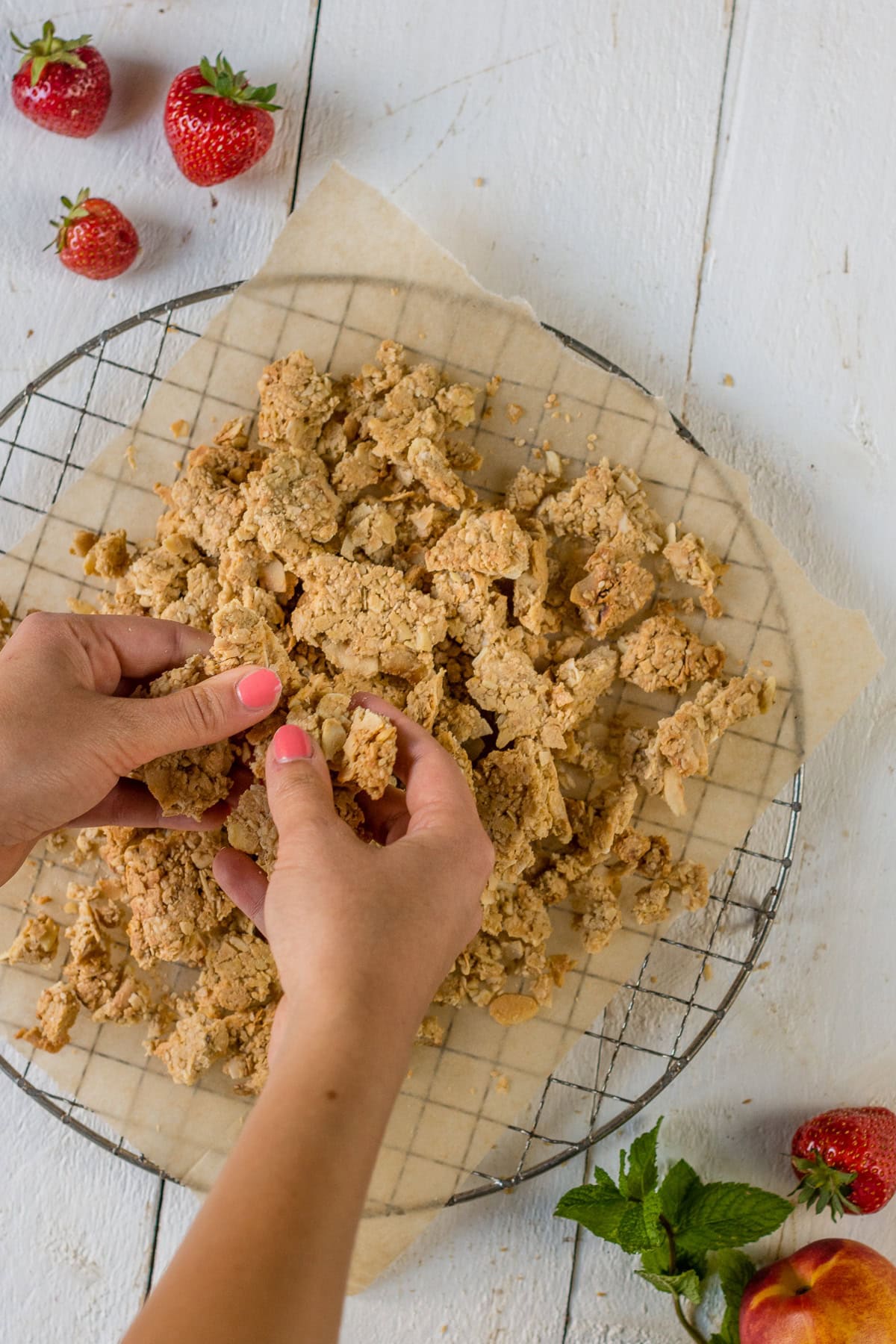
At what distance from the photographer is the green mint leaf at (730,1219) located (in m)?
1.96

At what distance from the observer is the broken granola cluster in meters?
1.85

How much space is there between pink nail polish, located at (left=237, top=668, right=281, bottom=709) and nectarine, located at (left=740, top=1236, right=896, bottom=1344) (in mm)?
1493

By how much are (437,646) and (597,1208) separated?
1.09 meters

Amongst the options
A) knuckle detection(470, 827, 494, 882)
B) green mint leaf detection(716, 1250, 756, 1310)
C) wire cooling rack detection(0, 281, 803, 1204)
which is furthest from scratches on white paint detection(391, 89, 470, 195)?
green mint leaf detection(716, 1250, 756, 1310)

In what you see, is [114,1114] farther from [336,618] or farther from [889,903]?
[889,903]

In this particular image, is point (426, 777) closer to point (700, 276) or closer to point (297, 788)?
point (297, 788)

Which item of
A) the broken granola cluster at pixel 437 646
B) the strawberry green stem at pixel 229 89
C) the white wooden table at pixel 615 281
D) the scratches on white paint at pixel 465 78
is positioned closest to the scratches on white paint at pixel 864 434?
the white wooden table at pixel 615 281

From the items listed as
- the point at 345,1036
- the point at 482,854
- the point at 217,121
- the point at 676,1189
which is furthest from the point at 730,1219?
the point at 217,121

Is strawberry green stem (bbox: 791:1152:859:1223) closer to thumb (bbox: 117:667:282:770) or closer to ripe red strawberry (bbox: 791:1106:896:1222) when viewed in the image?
ripe red strawberry (bbox: 791:1106:896:1222)

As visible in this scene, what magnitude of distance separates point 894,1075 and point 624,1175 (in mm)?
607

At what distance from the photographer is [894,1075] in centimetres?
215

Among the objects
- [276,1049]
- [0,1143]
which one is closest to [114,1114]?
[0,1143]

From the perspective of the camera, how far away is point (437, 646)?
1920 millimetres

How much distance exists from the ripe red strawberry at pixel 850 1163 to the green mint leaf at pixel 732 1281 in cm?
20
